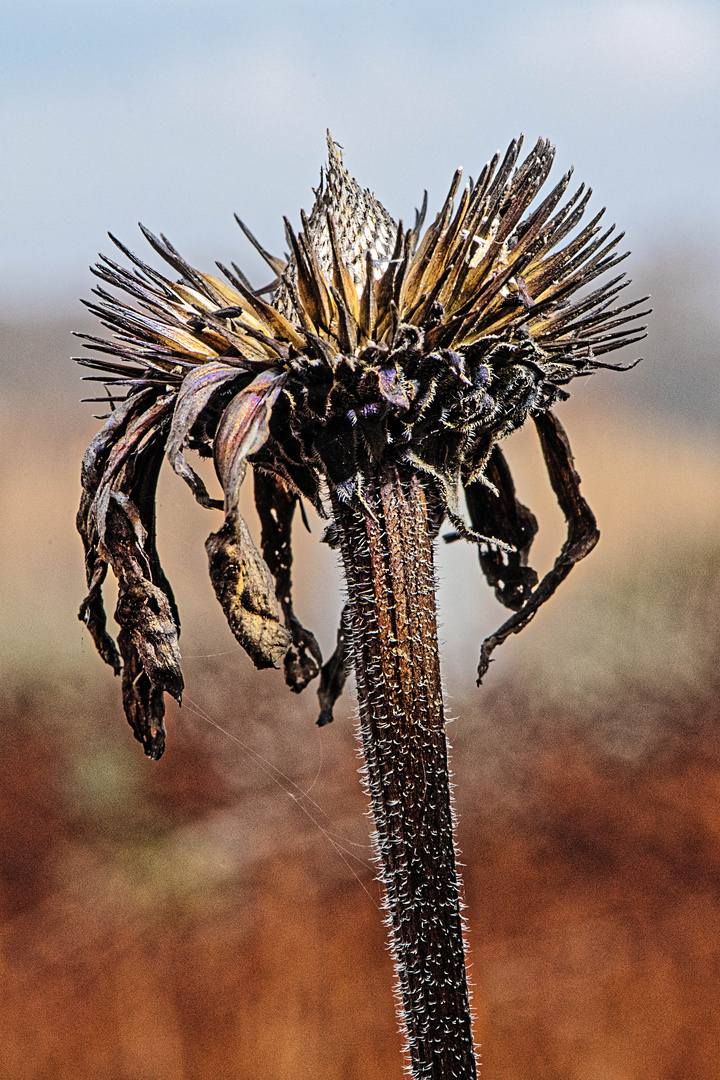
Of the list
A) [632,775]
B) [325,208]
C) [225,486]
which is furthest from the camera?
[632,775]

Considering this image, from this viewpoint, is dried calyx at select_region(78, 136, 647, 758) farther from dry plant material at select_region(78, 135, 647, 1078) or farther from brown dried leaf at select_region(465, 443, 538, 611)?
brown dried leaf at select_region(465, 443, 538, 611)

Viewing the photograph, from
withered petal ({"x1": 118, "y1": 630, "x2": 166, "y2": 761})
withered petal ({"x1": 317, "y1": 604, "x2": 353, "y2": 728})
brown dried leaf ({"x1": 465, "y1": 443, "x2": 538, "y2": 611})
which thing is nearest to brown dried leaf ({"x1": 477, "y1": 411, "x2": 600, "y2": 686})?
brown dried leaf ({"x1": 465, "y1": 443, "x2": 538, "y2": 611})

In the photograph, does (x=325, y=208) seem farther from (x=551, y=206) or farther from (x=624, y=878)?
(x=624, y=878)

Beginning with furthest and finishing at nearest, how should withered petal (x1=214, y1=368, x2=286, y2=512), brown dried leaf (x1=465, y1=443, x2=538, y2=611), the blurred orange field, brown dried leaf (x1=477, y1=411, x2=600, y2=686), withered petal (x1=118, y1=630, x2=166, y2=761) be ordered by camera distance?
the blurred orange field, brown dried leaf (x1=465, y1=443, x2=538, y2=611), brown dried leaf (x1=477, y1=411, x2=600, y2=686), withered petal (x1=118, y1=630, x2=166, y2=761), withered petal (x1=214, y1=368, x2=286, y2=512)

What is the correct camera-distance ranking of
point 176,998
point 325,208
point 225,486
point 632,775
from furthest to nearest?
point 632,775
point 176,998
point 325,208
point 225,486

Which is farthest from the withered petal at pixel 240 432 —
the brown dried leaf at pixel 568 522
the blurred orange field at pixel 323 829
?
the blurred orange field at pixel 323 829

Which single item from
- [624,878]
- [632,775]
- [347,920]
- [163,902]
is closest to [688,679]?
[632,775]
